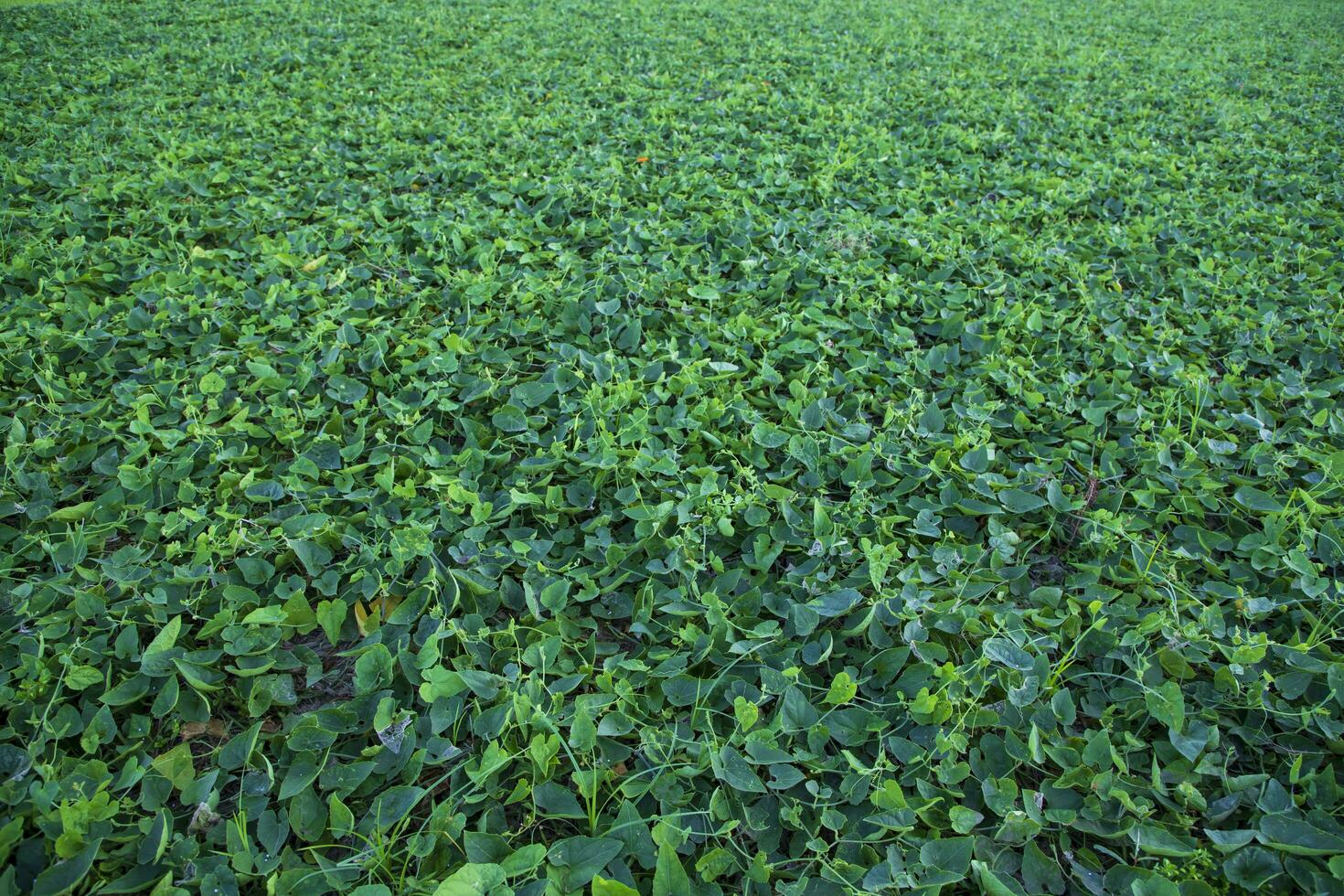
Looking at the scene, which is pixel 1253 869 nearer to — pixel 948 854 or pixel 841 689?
pixel 948 854

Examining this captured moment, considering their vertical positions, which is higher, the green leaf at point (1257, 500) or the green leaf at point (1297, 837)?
the green leaf at point (1257, 500)

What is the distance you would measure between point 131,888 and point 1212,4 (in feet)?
32.8

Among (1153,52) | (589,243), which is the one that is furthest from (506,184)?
(1153,52)

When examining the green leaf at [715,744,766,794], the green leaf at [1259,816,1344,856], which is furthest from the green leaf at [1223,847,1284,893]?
the green leaf at [715,744,766,794]

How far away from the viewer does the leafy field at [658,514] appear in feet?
4.30

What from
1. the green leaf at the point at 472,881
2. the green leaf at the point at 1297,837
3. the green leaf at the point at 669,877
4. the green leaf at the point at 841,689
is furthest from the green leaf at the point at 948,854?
the green leaf at the point at 472,881

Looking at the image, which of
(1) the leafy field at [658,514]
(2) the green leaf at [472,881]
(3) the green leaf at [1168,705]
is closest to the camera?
(2) the green leaf at [472,881]

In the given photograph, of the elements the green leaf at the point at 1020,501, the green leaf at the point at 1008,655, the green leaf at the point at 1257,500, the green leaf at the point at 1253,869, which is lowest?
the green leaf at the point at 1253,869

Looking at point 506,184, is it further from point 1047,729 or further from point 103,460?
point 1047,729

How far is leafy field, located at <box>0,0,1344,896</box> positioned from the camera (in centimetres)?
131

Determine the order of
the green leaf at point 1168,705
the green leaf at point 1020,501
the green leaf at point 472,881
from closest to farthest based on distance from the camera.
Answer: the green leaf at point 472,881 < the green leaf at point 1168,705 < the green leaf at point 1020,501

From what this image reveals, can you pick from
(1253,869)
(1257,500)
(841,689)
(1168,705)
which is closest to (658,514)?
(841,689)

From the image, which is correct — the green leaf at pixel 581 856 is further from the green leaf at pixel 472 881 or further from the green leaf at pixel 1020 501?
the green leaf at pixel 1020 501

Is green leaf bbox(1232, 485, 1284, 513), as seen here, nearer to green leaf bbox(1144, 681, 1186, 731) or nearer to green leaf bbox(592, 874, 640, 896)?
green leaf bbox(1144, 681, 1186, 731)
